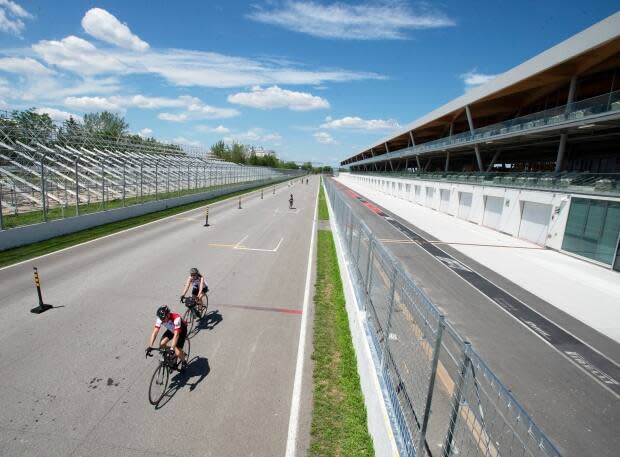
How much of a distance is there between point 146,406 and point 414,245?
616 inches

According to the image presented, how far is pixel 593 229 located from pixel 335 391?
17.5 meters

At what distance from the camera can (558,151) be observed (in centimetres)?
2241

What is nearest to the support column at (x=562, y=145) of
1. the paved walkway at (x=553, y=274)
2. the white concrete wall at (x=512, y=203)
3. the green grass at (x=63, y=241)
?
the white concrete wall at (x=512, y=203)

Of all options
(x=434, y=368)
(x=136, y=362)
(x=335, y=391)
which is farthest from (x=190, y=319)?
(x=434, y=368)

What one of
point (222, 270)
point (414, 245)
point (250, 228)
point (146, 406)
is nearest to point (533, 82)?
point (414, 245)

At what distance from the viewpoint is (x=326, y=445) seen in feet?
14.7

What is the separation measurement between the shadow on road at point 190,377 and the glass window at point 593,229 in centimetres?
1836

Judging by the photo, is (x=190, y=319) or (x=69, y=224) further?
(x=69, y=224)

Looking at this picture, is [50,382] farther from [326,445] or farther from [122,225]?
[122,225]

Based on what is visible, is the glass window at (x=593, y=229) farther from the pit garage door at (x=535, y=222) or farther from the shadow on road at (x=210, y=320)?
the shadow on road at (x=210, y=320)

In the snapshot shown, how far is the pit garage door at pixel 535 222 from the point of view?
19375 mm

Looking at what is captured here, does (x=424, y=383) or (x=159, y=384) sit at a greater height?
(x=424, y=383)

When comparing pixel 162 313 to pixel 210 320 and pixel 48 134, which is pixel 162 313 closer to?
pixel 210 320

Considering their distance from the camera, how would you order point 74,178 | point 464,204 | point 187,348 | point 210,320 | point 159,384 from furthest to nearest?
point 464,204 < point 74,178 < point 210,320 < point 187,348 < point 159,384
